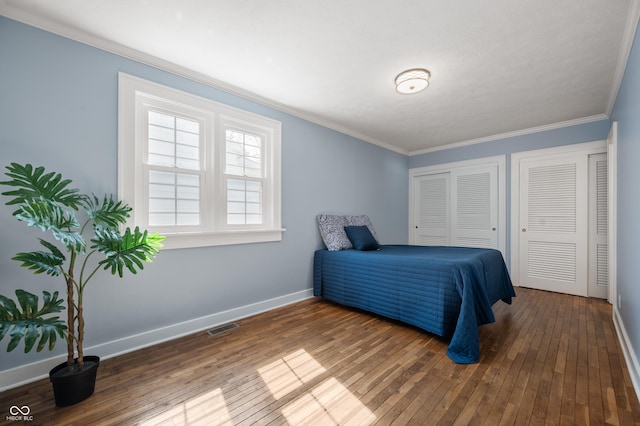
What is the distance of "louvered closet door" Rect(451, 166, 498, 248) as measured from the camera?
4395mm

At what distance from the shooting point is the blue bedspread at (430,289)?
84.4 inches

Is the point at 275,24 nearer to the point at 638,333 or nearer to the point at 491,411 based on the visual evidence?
the point at 491,411

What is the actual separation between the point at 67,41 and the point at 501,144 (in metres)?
5.35

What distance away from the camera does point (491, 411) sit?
58.5 inches

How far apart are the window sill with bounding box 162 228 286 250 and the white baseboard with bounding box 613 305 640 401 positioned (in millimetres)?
2981

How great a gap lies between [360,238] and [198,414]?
8.30 feet

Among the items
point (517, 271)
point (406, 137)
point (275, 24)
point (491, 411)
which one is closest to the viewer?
point (491, 411)

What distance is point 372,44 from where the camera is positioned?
2.09 m

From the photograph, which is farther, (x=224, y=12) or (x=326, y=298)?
(x=326, y=298)

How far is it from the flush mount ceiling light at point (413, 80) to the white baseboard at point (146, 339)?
2642 mm

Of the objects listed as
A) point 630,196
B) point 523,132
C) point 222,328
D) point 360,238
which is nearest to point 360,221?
point 360,238

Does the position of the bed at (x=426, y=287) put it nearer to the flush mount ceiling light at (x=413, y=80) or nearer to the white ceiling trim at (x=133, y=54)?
the flush mount ceiling light at (x=413, y=80)

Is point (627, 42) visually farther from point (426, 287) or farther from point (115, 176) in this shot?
point (115, 176)

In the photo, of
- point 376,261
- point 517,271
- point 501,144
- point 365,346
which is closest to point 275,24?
point 376,261
